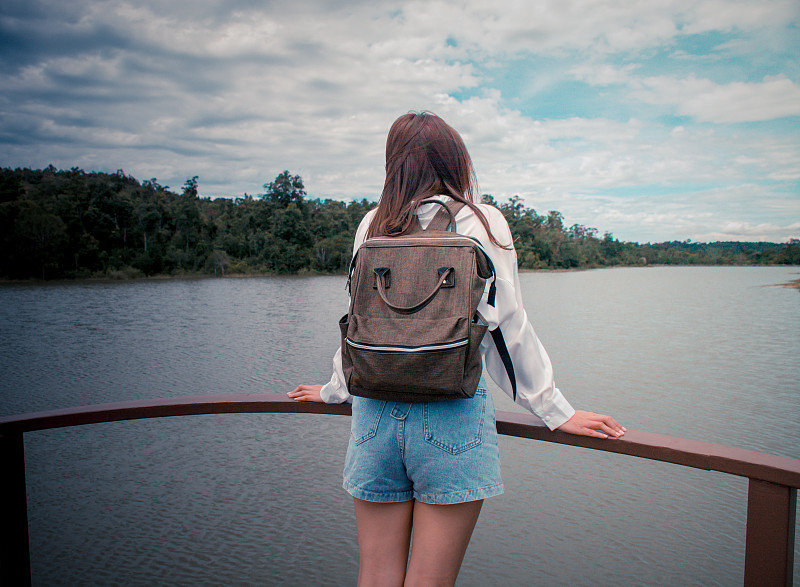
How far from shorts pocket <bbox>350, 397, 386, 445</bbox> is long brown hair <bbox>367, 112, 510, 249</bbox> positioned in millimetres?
310

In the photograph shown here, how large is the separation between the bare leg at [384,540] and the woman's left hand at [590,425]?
0.33 meters

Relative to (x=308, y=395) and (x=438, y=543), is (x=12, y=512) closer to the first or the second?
(x=308, y=395)

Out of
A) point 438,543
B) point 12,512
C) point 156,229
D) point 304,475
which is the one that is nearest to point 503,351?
point 438,543

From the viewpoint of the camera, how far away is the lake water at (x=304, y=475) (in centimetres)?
445

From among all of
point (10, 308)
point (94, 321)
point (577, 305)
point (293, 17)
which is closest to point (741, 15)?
point (577, 305)

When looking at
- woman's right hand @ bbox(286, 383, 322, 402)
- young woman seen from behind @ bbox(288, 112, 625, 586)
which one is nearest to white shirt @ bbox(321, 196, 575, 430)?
young woman seen from behind @ bbox(288, 112, 625, 586)

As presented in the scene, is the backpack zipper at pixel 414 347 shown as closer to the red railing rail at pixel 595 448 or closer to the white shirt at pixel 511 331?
the white shirt at pixel 511 331

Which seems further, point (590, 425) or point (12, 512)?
point (12, 512)

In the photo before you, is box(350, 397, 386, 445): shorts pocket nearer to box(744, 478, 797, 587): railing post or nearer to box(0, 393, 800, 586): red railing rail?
box(0, 393, 800, 586): red railing rail

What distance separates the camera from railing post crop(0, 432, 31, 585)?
129cm

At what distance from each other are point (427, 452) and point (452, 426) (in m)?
0.06

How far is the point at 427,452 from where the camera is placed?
0.91 metres

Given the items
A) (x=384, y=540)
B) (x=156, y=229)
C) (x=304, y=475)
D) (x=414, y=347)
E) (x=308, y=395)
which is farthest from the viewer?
(x=156, y=229)

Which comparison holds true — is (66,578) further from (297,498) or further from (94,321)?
(94,321)
